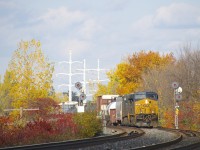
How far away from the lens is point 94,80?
117 m

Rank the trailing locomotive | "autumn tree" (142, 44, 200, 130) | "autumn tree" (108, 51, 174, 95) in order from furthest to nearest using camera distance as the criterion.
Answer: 1. "autumn tree" (108, 51, 174, 95)
2. "autumn tree" (142, 44, 200, 130)
3. the trailing locomotive

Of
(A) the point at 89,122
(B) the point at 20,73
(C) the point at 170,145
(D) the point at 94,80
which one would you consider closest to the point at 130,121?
(B) the point at 20,73

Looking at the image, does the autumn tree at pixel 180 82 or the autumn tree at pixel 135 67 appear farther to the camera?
the autumn tree at pixel 135 67

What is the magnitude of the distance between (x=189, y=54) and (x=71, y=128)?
30.9 meters

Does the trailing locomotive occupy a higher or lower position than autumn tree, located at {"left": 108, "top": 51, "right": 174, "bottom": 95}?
lower

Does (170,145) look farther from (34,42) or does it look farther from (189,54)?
(189,54)

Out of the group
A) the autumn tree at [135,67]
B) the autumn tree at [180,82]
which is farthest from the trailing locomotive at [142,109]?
the autumn tree at [135,67]

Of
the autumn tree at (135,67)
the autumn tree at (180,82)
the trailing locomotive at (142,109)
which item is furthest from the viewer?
the autumn tree at (135,67)

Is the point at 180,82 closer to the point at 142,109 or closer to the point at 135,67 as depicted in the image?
the point at 142,109

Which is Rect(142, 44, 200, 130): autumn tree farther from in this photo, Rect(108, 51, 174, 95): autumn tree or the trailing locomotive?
Rect(108, 51, 174, 95): autumn tree

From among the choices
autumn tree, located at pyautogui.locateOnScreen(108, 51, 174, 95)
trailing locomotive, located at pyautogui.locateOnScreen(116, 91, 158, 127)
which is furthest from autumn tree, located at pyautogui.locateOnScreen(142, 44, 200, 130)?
autumn tree, located at pyautogui.locateOnScreen(108, 51, 174, 95)

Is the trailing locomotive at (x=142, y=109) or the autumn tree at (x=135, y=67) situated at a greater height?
the autumn tree at (x=135, y=67)

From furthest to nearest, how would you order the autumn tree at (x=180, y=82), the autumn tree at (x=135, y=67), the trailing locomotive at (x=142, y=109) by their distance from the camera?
the autumn tree at (x=135, y=67), the autumn tree at (x=180, y=82), the trailing locomotive at (x=142, y=109)

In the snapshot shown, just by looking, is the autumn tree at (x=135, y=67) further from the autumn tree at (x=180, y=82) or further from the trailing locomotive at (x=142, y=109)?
the trailing locomotive at (x=142, y=109)
